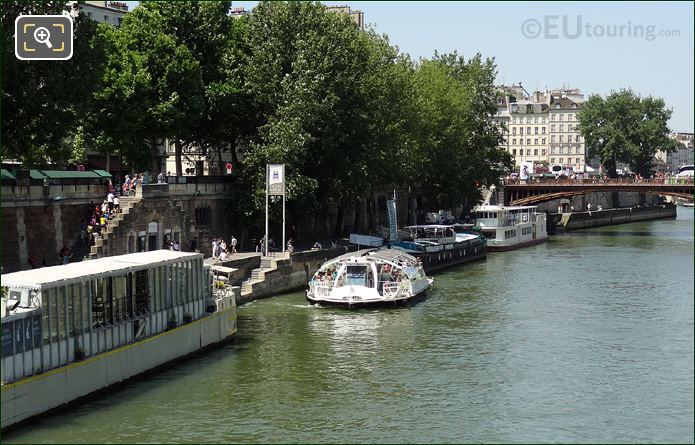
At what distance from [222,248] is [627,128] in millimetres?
97462

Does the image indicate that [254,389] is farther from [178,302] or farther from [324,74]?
[324,74]

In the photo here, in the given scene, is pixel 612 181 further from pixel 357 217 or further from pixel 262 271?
pixel 262 271

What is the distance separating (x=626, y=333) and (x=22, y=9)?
79.7 feet

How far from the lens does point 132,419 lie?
2527cm

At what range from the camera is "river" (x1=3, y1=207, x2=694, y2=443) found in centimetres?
2455

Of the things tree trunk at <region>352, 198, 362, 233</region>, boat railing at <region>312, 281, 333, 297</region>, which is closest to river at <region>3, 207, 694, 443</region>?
boat railing at <region>312, 281, 333, 297</region>

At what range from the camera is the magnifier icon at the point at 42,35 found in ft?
95.2

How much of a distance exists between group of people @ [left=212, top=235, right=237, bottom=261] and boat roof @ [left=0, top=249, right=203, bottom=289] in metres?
14.4

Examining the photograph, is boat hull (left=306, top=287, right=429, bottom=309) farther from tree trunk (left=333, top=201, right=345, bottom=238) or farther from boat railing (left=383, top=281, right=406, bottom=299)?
tree trunk (left=333, top=201, right=345, bottom=238)

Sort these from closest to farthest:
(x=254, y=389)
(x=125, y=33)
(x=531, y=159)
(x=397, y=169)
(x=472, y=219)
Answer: (x=254, y=389), (x=125, y=33), (x=397, y=169), (x=472, y=219), (x=531, y=159)

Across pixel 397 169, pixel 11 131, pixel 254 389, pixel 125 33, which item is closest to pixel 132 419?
pixel 254 389

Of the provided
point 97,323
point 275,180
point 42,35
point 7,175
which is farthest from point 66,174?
point 97,323

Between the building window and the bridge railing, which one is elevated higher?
the bridge railing

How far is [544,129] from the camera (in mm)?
172125
